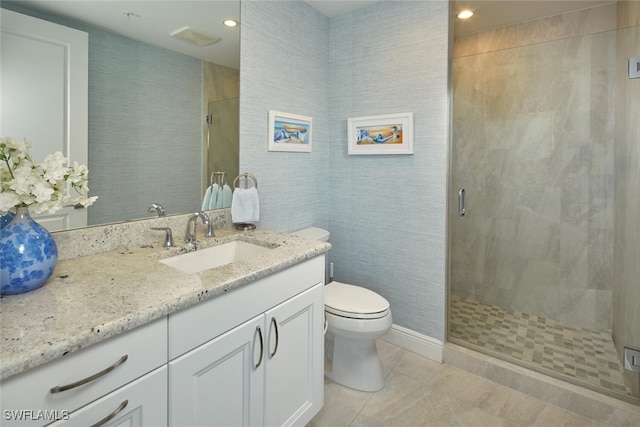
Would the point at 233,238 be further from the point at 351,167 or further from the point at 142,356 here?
the point at 351,167

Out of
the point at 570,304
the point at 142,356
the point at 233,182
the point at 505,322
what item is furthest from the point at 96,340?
the point at 570,304

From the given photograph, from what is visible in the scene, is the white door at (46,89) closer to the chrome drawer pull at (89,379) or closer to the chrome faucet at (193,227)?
the chrome faucet at (193,227)

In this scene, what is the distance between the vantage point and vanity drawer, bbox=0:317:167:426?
664mm

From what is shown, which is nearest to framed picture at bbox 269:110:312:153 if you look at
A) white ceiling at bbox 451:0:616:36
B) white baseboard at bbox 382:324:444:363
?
white ceiling at bbox 451:0:616:36

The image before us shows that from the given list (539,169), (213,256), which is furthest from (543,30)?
(213,256)

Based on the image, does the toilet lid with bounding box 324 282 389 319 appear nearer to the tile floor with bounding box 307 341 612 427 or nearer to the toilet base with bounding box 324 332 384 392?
the toilet base with bounding box 324 332 384 392

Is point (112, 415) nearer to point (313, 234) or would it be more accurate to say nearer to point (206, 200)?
point (206, 200)

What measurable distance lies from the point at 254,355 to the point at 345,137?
177 centimetres

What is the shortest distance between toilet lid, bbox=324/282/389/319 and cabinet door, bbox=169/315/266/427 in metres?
0.67

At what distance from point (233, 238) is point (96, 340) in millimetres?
961

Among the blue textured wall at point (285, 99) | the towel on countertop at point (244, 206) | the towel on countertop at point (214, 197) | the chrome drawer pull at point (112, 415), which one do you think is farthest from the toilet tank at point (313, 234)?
the chrome drawer pull at point (112, 415)

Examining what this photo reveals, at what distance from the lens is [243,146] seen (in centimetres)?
196

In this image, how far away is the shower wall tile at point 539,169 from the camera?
7.32 ft

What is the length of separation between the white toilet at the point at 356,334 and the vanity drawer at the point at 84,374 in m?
1.06
